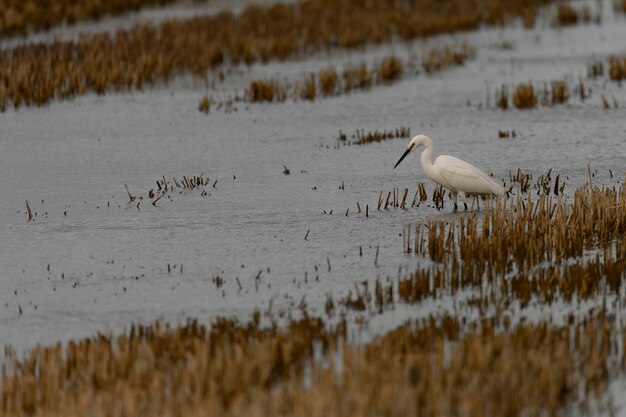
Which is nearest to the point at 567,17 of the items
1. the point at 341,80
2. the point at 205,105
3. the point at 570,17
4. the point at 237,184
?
the point at 570,17

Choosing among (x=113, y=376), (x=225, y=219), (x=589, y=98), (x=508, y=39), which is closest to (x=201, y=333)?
(x=113, y=376)

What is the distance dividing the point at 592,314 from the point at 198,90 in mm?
12304

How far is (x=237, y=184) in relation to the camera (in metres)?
12.1

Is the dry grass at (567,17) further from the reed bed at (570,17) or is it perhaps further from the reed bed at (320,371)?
the reed bed at (320,371)

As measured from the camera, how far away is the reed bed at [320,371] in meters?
5.38

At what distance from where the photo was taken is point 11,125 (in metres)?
15.5

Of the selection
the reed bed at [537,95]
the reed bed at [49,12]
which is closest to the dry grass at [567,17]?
the reed bed at [537,95]

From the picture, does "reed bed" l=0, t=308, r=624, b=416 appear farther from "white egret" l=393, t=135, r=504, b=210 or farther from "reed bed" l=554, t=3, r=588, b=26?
"reed bed" l=554, t=3, r=588, b=26

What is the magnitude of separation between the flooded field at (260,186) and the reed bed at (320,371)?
0.31 m

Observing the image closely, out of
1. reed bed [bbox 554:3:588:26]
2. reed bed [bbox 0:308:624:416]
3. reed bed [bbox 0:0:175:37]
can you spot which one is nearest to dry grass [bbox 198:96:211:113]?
reed bed [bbox 0:0:175:37]

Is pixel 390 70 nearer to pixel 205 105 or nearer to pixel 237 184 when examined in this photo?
pixel 205 105

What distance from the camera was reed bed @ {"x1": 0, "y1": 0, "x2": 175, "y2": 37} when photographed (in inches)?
897

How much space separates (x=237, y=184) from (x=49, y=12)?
→ 1365 cm

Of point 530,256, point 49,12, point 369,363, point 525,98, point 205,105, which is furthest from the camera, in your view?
point 49,12
